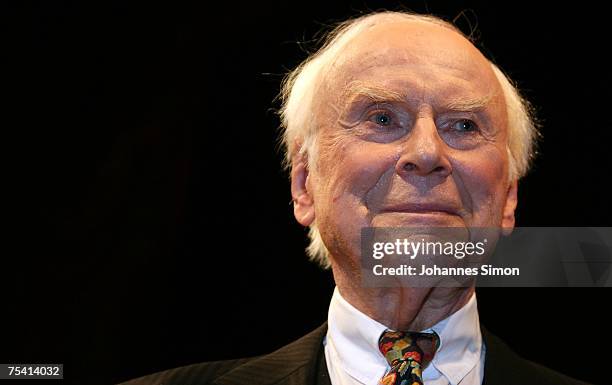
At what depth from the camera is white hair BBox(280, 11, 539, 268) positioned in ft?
6.80

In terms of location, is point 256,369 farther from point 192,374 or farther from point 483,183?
point 483,183

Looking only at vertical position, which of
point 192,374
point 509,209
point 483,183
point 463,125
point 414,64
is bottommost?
point 192,374

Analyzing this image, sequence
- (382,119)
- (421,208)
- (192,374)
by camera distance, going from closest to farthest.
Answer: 1. (421,208)
2. (382,119)
3. (192,374)

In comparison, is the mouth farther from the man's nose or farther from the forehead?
the forehead

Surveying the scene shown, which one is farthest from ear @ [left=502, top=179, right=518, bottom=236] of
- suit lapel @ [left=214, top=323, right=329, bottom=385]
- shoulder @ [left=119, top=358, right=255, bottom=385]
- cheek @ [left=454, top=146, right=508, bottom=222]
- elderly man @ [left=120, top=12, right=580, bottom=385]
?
shoulder @ [left=119, top=358, right=255, bottom=385]

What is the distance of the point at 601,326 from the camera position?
2205 mm

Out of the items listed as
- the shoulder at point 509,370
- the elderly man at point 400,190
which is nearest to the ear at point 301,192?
the elderly man at point 400,190

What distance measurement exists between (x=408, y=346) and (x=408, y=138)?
457 mm

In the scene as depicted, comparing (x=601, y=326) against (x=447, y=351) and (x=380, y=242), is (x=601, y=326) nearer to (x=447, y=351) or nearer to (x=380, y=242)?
(x=447, y=351)

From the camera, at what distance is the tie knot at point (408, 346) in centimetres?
182

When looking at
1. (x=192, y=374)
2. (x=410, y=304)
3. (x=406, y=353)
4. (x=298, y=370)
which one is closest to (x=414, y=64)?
(x=410, y=304)

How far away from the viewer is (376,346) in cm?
187

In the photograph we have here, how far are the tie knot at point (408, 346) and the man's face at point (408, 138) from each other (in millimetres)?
204

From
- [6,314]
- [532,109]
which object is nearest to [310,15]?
[532,109]
